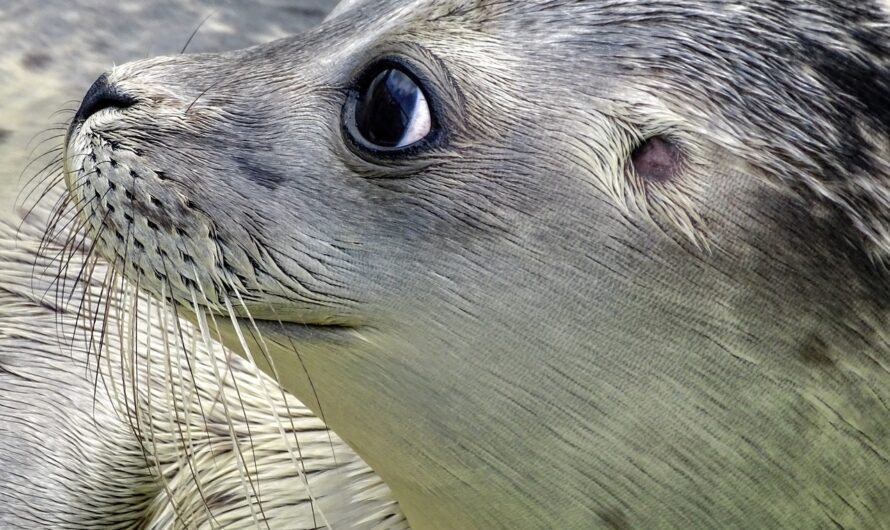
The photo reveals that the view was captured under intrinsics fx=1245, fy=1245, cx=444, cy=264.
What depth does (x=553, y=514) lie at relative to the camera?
1.69m

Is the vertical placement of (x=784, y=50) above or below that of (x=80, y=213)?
below

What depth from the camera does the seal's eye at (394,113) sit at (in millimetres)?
1605

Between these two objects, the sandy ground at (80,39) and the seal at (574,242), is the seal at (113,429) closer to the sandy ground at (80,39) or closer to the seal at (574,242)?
the sandy ground at (80,39)

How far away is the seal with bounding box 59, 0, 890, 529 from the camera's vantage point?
1531 mm

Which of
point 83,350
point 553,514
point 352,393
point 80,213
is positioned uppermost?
point 83,350

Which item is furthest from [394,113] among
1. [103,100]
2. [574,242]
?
[103,100]

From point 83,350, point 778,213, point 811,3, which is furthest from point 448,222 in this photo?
point 83,350

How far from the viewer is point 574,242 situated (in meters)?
1.55

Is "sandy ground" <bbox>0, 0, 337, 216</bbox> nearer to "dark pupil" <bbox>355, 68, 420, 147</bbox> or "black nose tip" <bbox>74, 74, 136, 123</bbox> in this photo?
"black nose tip" <bbox>74, 74, 136, 123</bbox>

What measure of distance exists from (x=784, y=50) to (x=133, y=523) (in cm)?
186

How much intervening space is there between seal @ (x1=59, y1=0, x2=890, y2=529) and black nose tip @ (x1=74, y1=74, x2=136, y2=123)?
0.09 metres

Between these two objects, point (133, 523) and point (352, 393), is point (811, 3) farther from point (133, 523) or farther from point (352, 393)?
point (133, 523)

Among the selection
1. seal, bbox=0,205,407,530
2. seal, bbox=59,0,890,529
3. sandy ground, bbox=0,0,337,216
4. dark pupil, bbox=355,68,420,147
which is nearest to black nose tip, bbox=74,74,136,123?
seal, bbox=59,0,890,529

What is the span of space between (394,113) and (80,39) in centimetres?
222
